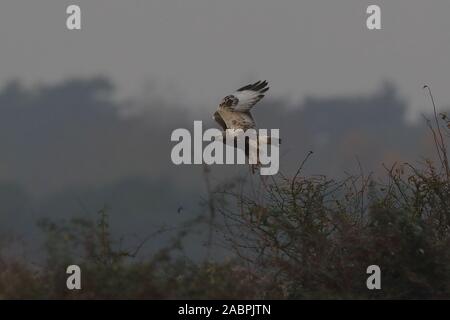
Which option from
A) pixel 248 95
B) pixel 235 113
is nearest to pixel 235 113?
pixel 235 113

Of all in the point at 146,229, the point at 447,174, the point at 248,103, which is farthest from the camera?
the point at 248,103

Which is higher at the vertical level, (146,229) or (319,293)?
(146,229)

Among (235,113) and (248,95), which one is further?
(248,95)

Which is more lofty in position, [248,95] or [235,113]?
[248,95]

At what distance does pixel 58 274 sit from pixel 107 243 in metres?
0.75

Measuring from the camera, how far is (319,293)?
10336 millimetres

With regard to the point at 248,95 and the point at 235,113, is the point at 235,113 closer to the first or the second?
the point at 235,113

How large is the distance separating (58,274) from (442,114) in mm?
5697

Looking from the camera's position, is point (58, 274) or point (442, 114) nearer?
point (58, 274)
